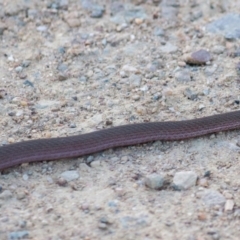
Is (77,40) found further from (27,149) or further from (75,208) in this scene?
(75,208)

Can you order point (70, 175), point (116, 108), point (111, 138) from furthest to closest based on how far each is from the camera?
point (116, 108) → point (111, 138) → point (70, 175)

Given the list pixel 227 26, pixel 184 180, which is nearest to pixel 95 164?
pixel 184 180

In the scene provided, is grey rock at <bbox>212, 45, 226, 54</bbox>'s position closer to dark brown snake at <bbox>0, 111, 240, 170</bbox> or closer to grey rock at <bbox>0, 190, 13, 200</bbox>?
dark brown snake at <bbox>0, 111, 240, 170</bbox>

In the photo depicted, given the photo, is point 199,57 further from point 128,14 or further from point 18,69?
point 18,69

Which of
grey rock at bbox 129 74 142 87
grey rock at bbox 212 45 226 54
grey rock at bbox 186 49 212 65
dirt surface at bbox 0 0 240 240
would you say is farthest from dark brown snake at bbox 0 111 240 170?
grey rock at bbox 212 45 226 54

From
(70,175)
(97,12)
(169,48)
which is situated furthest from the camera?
(97,12)

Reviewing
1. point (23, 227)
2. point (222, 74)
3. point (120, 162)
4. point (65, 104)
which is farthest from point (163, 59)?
point (23, 227)
